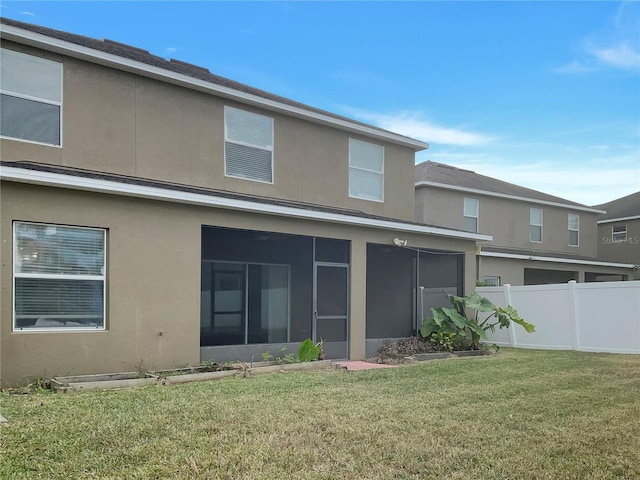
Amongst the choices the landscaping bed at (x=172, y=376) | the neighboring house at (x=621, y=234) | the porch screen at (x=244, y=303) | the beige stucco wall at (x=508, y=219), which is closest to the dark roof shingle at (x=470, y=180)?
the beige stucco wall at (x=508, y=219)

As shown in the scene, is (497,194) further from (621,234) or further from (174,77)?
(174,77)

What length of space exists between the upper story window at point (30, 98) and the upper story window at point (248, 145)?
348cm

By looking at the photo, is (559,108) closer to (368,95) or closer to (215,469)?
(368,95)

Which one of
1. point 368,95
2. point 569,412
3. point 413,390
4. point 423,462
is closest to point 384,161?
point 368,95

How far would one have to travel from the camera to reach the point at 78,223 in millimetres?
8547

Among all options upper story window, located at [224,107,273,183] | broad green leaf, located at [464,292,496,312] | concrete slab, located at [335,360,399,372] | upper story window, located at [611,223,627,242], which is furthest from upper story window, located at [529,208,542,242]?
upper story window, located at [224,107,273,183]

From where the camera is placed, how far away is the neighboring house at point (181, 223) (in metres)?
8.39

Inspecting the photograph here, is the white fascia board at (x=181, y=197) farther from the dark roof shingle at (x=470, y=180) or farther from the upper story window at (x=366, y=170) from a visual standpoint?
the dark roof shingle at (x=470, y=180)

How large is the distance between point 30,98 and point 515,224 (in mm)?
19520

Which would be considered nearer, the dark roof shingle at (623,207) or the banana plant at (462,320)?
the banana plant at (462,320)

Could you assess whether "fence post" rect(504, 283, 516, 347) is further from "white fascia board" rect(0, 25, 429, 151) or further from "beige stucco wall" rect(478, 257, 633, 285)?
"white fascia board" rect(0, 25, 429, 151)

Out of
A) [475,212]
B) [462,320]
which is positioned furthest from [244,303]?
[475,212]

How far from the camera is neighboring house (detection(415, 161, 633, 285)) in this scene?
21047 mm

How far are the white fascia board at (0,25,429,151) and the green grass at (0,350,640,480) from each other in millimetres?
5863
